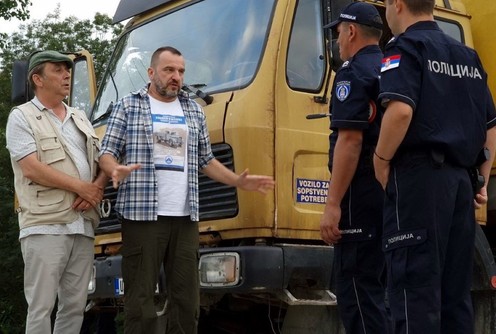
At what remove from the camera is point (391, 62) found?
347 cm

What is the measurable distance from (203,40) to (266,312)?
1.96 m

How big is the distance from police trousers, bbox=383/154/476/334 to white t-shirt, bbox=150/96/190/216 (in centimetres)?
145

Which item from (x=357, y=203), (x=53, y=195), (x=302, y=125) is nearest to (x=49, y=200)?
(x=53, y=195)

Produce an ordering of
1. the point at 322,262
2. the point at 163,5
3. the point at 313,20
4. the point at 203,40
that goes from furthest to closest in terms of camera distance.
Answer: the point at 163,5
the point at 203,40
the point at 313,20
the point at 322,262

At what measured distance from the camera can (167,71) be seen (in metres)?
4.73

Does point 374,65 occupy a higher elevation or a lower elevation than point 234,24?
lower

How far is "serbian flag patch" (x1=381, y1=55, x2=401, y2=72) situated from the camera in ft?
11.3

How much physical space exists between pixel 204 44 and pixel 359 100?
74.0 inches

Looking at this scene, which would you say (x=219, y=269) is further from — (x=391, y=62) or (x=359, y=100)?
(x=391, y=62)

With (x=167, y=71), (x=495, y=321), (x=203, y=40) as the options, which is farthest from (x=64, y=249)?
(x=495, y=321)

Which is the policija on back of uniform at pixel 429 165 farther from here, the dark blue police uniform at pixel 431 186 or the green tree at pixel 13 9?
the green tree at pixel 13 9

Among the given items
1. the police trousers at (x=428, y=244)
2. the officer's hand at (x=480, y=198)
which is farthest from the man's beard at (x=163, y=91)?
the officer's hand at (x=480, y=198)

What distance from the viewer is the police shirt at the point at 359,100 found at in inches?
161

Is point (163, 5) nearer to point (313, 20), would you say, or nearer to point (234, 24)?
point (234, 24)
